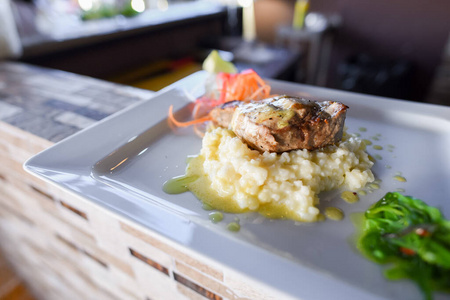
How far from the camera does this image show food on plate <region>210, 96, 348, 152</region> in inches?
49.2

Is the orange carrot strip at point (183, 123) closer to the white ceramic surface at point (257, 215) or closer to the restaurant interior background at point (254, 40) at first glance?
the white ceramic surface at point (257, 215)

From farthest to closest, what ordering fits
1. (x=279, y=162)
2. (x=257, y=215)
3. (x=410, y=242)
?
(x=279, y=162) < (x=257, y=215) < (x=410, y=242)

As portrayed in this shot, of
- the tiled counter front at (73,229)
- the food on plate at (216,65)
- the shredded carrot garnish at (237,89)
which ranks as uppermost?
the food on plate at (216,65)

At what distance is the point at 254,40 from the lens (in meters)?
5.30

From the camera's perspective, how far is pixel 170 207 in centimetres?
114

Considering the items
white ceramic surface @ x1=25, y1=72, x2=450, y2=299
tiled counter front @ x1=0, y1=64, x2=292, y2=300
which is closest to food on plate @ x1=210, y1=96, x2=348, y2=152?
white ceramic surface @ x1=25, y1=72, x2=450, y2=299

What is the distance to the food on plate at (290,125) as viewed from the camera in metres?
1.25

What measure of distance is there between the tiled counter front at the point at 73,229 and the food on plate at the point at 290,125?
1.82 ft

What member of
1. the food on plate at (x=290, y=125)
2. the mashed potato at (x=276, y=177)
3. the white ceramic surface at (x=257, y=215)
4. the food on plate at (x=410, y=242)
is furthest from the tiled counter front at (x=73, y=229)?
the food on plate at (x=290, y=125)

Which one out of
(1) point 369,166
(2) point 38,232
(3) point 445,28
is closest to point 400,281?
(1) point 369,166

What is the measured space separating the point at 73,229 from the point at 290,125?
4.77ft

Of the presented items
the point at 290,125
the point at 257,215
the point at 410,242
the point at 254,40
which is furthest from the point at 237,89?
the point at 254,40

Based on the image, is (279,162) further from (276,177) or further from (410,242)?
(410,242)

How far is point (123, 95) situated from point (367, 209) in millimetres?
1618
